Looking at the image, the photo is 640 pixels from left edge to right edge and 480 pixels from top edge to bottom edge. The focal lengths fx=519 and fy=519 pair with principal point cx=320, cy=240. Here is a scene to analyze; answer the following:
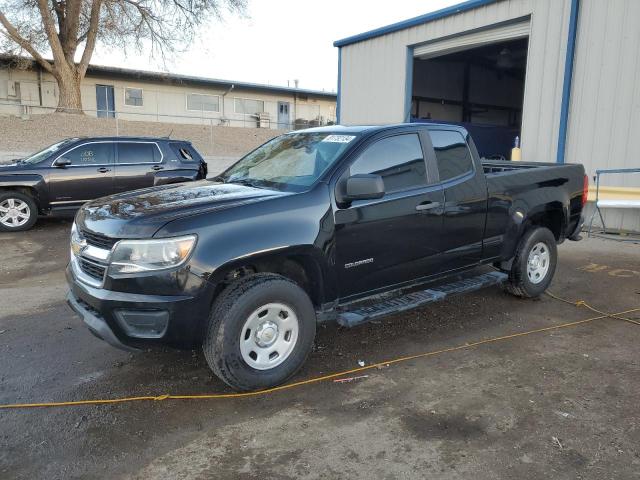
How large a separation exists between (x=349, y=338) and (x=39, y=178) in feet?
25.0

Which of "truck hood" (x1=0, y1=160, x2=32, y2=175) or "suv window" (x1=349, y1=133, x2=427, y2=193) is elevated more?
"suv window" (x1=349, y1=133, x2=427, y2=193)

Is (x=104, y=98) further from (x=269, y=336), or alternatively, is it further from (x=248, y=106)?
(x=269, y=336)

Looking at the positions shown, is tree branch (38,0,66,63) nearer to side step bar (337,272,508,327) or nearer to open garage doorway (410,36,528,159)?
open garage doorway (410,36,528,159)

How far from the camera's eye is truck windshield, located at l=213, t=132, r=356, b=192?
4125 millimetres

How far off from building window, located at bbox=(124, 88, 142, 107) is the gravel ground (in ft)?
97.7

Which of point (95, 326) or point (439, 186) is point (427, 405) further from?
point (95, 326)

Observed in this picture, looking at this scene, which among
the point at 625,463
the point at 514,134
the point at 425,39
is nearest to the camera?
the point at 625,463

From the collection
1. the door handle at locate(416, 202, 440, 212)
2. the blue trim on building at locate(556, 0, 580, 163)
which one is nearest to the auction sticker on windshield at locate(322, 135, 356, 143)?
the door handle at locate(416, 202, 440, 212)

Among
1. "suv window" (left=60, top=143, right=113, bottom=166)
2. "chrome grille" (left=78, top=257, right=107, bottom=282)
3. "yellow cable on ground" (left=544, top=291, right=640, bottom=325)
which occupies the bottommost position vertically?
"yellow cable on ground" (left=544, top=291, right=640, bottom=325)

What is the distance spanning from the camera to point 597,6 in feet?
32.1

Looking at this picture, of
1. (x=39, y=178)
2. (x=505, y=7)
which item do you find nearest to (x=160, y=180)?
(x=39, y=178)

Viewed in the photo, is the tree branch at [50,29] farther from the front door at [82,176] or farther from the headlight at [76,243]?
the headlight at [76,243]

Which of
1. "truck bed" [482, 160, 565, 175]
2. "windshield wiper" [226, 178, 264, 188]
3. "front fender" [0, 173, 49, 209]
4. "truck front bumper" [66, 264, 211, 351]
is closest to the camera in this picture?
"truck front bumper" [66, 264, 211, 351]

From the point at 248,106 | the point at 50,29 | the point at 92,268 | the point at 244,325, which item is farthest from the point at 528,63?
the point at 248,106
